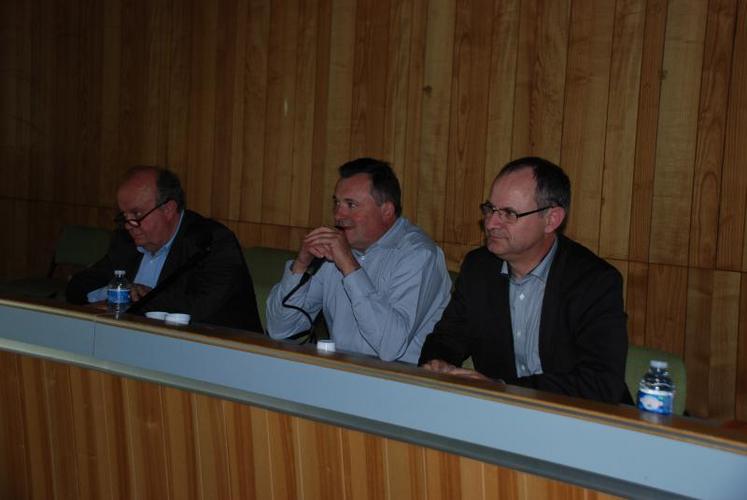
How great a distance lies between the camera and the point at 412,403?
5.64ft

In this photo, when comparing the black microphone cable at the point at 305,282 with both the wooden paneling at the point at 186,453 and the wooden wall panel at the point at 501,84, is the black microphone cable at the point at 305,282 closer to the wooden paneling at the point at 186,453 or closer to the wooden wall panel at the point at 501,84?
the wooden paneling at the point at 186,453

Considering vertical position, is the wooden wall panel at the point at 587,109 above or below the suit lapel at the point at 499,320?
above

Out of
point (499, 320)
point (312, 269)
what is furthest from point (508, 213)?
point (312, 269)

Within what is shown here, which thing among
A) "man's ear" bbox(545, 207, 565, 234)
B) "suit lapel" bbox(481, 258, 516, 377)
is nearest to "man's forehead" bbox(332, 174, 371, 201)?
"suit lapel" bbox(481, 258, 516, 377)

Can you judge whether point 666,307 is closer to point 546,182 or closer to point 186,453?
point 546,182

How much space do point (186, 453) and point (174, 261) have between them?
1405 mm

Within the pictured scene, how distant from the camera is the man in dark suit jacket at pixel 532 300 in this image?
94.2 inches

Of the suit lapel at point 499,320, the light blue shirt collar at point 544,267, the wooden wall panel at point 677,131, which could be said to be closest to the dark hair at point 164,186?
the suit lapel at point 499,320

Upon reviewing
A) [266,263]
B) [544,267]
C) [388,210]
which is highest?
[388,210]

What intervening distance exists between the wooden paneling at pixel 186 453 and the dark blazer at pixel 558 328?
0.63m

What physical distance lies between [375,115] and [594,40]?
1.26 meters

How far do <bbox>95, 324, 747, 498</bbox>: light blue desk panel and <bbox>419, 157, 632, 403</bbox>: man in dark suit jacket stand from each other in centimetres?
52

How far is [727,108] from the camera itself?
3.78 metres

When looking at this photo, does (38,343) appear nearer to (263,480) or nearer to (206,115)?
(263,480)
